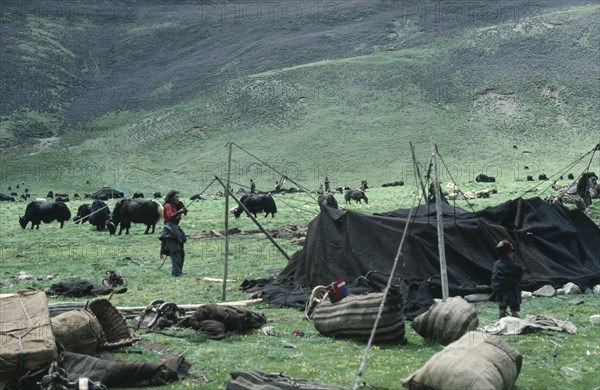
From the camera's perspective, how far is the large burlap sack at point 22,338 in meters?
8.84

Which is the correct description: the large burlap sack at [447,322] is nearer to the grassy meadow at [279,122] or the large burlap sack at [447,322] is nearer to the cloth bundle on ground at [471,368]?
the grassy meadow at [279,122]

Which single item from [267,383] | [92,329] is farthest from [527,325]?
[92,329]

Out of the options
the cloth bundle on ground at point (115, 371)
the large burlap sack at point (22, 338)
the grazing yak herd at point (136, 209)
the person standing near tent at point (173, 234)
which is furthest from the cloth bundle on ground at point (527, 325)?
the grazing yak herd at point (136, 209)

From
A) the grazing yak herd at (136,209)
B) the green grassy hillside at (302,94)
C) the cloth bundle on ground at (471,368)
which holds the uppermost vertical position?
the green grassy hillside at (302,94)

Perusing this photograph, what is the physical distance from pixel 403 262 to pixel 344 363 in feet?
19.6

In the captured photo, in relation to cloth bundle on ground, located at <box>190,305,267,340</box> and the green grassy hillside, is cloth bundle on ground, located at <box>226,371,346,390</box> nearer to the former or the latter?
cloth bundle on ground, located at <box>190,305,267,340</box>

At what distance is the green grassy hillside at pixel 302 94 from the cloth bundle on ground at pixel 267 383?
195 feet

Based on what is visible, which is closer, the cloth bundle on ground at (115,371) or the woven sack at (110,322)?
the cloth bundle on ground at (115,371)

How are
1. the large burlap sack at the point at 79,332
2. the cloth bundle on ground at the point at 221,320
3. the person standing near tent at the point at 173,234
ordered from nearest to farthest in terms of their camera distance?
the large burlap sack at the point at 79,332 → the cloth bundle on ground at the point at 221,320 → the person standing near tent at the point at 173,234

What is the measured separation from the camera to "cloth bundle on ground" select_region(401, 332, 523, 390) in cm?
816

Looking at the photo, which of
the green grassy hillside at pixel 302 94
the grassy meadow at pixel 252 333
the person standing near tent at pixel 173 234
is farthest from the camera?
the green grassy hillside at pixel 302 94

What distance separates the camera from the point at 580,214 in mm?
18844

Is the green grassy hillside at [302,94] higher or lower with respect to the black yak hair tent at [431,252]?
higher

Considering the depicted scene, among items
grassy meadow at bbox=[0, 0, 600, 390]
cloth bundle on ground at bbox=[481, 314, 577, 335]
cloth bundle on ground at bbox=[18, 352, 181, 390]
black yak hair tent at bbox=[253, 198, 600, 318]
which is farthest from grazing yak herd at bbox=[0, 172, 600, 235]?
cloth bundle on ground at bbox=[18, 352, 181, 390]
